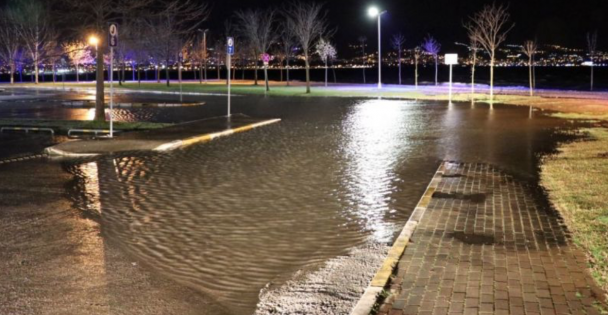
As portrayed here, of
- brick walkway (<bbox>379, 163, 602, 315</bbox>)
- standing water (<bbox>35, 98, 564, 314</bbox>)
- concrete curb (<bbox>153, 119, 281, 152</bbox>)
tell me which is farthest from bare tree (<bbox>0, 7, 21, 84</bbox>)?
brick walkway (<bbox>379, 163, 602, 315</bbox>)

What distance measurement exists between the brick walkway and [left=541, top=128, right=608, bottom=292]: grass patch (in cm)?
15

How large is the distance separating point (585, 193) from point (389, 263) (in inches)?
185

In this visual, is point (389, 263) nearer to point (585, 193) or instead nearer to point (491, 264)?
point (491, 264)

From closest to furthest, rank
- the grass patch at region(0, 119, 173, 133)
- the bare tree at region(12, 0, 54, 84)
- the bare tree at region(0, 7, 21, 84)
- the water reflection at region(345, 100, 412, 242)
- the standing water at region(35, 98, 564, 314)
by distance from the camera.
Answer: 1. the standing water at region(35, 98, 564, 314)
2. the water reflection at region(345, 100, 412, 242)
3. the grass patch at region(0, 119, 173, 133)
4. the bare tree at region(12, 0, 54, 84)
5. the bare tree at region(0, 7, 21, 84)

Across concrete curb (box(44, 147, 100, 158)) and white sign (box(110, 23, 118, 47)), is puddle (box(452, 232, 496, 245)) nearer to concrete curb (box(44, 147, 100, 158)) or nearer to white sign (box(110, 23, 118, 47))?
concrete curb (box(44, 147, 100, 158))

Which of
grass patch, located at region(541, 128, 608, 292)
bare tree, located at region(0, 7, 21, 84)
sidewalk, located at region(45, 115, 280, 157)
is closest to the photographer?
grass patch, located at region(541, 128, 608, 292)

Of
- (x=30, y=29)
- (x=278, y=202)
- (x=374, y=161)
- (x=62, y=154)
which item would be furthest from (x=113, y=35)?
(x=30, y=29)

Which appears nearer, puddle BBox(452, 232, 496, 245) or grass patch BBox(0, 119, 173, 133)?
puddle BBox(452, 232, 496, 245)

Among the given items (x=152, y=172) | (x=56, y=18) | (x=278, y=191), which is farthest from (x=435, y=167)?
(x=56, y=18)

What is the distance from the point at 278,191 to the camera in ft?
34.6

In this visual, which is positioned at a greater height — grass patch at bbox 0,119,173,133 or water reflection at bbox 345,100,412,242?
grass patch at bbox 0,119,173,133

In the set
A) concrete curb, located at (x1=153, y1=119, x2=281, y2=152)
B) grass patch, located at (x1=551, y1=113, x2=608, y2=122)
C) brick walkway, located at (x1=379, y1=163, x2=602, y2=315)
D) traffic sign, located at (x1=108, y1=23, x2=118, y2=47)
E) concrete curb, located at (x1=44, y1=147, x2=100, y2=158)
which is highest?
traffic sign, located at (x1=108, y1=23, x2=118, y2=47)

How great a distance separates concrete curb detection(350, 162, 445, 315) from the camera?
204 inches

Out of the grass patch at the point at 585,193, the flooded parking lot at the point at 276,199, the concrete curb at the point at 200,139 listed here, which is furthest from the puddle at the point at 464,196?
the concrete curb at the point at 200,139
